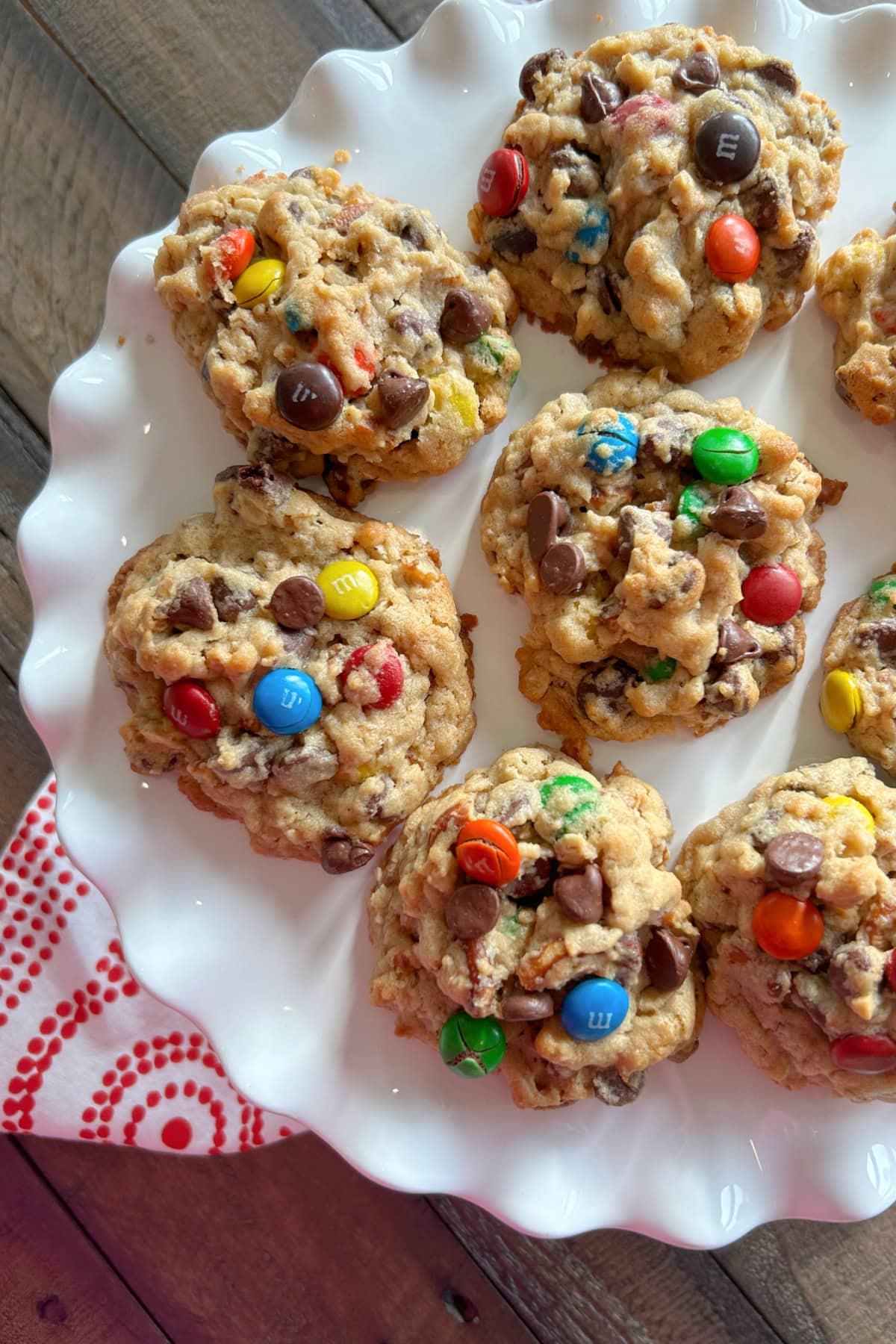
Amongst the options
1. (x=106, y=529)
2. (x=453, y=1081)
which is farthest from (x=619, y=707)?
(x=106, y=529)

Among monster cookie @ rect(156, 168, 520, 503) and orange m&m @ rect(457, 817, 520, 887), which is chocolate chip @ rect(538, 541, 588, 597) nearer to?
monster cookie @ rect(156, 168, 520, 503)

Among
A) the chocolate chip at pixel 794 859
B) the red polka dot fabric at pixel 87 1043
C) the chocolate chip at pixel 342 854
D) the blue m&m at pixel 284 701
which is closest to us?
the chocolate chip at pixel 794 859

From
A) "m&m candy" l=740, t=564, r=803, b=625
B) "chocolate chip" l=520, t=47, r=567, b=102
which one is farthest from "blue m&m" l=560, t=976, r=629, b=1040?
"chocolate chip" l=520, t=47, r=567, b=102

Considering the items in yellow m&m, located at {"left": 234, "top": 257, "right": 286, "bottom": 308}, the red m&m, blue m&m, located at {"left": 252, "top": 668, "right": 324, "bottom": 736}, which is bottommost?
blue m&m, located at {"left": 252, "top": 668, "right": 324, "bottom": 736}

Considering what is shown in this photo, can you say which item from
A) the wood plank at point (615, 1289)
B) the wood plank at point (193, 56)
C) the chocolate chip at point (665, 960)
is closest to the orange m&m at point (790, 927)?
the chocolate chip at point (665, 960)

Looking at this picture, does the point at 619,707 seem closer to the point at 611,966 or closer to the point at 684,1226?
the point at 611,966

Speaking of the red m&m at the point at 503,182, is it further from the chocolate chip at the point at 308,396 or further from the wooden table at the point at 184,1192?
the wooden table at the point at 184,1192
